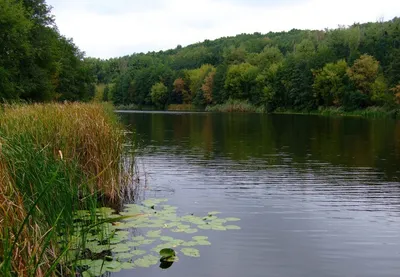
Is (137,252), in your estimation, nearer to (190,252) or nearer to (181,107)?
(190,252)

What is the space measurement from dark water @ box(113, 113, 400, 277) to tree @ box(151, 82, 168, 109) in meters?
110

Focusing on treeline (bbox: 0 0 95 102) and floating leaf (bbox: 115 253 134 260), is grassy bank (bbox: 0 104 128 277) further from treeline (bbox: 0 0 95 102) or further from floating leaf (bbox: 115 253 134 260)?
treeline (bbox: 0 0 95 102)

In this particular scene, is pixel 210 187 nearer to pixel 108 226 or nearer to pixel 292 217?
→ pixel 292 217

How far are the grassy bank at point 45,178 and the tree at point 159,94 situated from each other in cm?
12050

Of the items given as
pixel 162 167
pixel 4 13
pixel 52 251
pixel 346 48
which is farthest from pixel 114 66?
pixel 52 251

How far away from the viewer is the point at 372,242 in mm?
8852

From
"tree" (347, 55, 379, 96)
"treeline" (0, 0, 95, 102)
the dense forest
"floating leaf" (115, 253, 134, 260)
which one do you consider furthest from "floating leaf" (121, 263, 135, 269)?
"tree" (347, 55, 379, 96)

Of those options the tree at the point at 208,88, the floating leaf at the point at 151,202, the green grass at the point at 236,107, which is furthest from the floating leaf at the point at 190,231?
the tree at the point at 208,88

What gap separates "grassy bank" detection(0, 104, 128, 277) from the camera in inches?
194

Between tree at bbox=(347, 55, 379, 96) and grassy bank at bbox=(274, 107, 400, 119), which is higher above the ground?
tree at bbox=(347, 55, 379, 96)

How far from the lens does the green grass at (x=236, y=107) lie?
97312 millimetres

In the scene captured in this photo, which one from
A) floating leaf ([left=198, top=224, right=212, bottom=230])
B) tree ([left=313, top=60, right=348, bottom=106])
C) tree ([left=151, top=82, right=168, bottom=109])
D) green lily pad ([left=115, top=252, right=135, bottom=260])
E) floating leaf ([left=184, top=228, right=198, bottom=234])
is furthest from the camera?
tree ([left=151, top=82, right=168, bottom=109])

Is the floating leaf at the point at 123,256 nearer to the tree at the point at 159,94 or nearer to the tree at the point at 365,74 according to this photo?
the tree at the point at 365,74

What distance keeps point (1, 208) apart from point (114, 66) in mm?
190814
